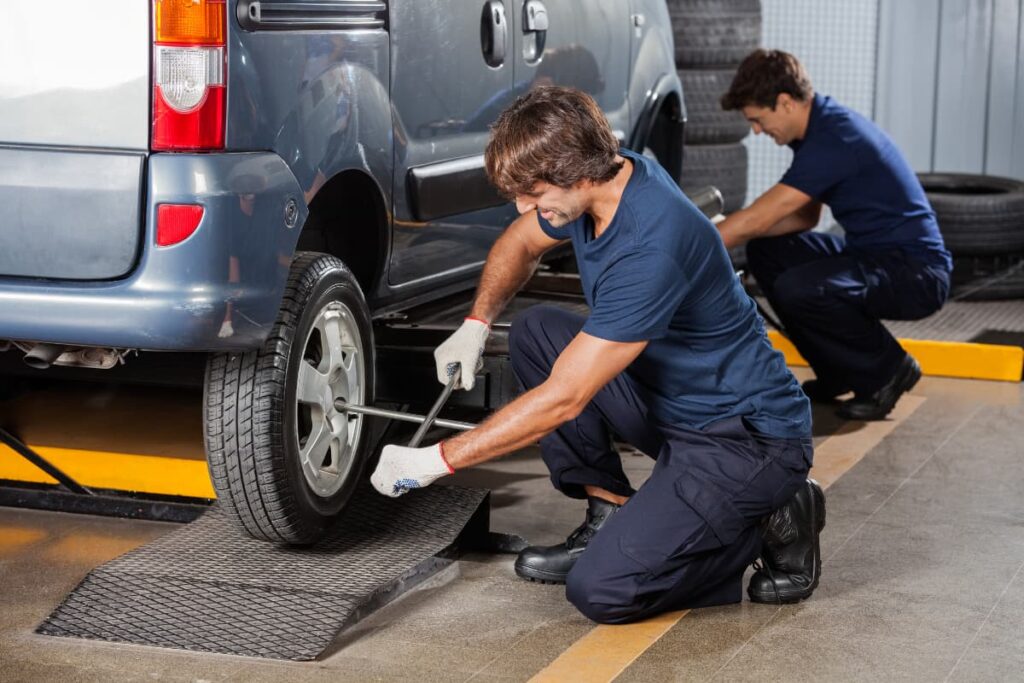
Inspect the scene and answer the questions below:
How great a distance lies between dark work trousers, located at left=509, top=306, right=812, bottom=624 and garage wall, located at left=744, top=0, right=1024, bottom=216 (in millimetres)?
5667

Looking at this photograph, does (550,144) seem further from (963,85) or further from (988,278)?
(963,85)

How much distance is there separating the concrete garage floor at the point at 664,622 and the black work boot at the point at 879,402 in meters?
0.79

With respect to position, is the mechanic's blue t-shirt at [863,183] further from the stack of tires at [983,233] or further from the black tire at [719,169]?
Answer: the stack of tires at [983,233]

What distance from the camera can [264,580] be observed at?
10.9 feet

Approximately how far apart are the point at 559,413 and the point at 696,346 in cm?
39

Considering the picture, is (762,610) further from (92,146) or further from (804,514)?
(92,146)

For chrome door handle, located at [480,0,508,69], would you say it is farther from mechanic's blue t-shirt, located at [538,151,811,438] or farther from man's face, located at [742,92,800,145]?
man's face, located at [742,92,800,145]

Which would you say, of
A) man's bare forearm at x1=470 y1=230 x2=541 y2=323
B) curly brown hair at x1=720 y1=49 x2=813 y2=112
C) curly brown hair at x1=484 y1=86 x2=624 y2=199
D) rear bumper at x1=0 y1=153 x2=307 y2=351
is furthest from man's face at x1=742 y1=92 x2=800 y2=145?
rear bumper at x1=0 y1=153 x2=307 y2=351

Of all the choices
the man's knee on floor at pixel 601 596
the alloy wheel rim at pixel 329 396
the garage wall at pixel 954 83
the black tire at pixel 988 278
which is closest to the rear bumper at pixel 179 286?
the alloy wheel rim at pixel 329 396

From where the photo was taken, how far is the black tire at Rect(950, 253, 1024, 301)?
7402mm

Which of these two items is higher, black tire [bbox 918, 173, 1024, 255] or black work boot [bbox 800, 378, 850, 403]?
black tire [bbox 918, 173, 1024, 255]

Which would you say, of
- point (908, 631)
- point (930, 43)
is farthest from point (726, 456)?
point (930, 43)

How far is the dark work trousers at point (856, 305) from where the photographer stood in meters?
5.20

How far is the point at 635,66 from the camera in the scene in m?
5.21
